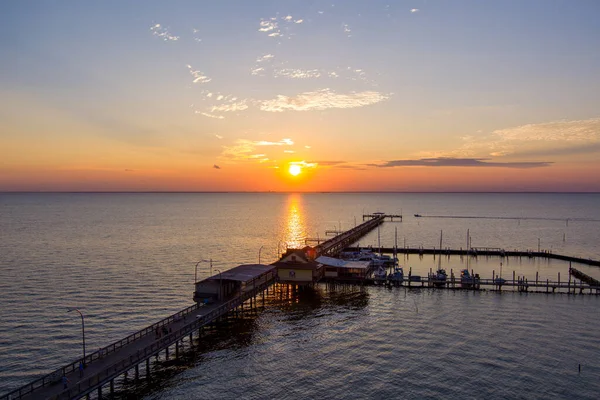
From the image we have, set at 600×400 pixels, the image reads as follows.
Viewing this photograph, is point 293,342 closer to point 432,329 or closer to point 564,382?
point 432,329

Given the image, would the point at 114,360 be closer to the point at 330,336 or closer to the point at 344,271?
the point at 330,336

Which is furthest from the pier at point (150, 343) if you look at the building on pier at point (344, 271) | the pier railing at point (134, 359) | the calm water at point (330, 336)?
the building on pier at point (344, 271)

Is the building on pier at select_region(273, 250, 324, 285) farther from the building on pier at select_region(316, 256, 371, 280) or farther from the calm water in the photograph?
the building on pier at select_region(316, 256, 371, 280)

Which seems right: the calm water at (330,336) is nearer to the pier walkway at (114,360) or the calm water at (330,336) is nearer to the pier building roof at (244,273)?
the pier walkway at (114,360)

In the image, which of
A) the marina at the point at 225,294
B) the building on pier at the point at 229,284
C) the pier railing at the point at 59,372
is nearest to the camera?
the pier railing at the point at 59,372


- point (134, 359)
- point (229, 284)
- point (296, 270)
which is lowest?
point (134, 359)

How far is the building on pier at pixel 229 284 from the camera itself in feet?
178

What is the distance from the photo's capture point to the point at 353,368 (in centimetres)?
4112

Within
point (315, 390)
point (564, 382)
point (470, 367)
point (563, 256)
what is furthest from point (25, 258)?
point (563, 256)

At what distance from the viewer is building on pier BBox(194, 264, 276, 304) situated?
54.1 meters

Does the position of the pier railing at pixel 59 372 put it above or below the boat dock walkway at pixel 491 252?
below

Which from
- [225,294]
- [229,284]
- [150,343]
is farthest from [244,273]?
[150,343]

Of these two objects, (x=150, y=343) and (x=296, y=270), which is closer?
(x=150, y=343)

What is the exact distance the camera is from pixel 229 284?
5716 centimetres
